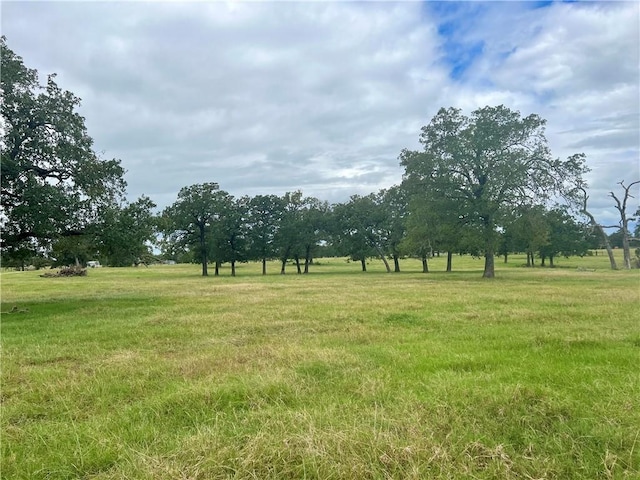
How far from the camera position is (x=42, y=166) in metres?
16.6

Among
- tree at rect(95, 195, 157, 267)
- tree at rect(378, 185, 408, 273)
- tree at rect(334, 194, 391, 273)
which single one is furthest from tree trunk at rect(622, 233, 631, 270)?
tree at rect(95, 195, 157, 267)

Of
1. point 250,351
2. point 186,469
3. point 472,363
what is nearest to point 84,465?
point 186,469

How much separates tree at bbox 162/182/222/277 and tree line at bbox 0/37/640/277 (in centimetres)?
15

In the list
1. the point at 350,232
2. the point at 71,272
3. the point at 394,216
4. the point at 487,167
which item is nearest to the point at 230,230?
the point at 350,232

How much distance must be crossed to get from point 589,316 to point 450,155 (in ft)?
74.4

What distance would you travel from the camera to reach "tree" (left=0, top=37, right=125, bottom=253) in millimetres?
15297

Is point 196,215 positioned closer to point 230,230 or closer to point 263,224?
point 230,230

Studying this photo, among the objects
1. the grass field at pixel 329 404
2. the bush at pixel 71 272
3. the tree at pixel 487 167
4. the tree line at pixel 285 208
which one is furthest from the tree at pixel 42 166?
the bush at pixel 71 272

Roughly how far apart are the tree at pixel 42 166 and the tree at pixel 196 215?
35.6 meters

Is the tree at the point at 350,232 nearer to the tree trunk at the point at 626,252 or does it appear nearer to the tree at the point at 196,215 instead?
the tree at the point at 196,215

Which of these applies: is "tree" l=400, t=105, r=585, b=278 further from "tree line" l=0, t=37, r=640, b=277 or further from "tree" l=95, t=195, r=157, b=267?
"tree" l=95, t=195, r=157, b=267

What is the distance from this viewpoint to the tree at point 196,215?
53188mm

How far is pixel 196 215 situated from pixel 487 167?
1473 inches

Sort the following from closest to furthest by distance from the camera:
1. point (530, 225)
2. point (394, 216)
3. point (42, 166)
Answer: point (42, 166)
point (530, 225)
point (394, 216)
